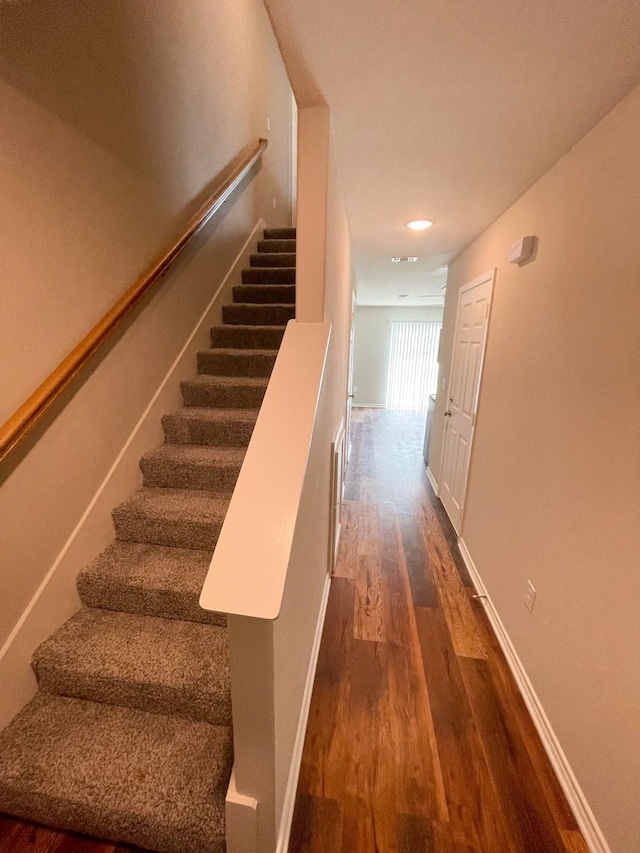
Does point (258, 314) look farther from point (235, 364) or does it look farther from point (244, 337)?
point (235, 364)

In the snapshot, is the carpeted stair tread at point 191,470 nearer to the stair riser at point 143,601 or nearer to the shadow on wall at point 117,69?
the stair riser at point 143,601

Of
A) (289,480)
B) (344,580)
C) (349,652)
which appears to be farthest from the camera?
(344,580)

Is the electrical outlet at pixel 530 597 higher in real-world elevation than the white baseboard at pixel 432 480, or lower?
higher

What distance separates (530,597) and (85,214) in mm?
2518

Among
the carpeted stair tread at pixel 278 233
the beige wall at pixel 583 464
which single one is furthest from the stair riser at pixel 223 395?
the carpeted stair tread at pixel 278 233

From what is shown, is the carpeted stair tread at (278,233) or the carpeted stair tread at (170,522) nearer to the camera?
the carpeted stair tread at (170,522)

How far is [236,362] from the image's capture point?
2344 mm

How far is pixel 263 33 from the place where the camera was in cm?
345

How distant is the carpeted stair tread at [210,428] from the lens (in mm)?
1953

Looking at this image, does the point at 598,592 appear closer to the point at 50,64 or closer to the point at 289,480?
the point at 289,480

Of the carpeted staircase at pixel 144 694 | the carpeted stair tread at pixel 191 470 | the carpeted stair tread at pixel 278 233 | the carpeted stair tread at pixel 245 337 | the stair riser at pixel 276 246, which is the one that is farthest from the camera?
A: the carpeted stair tread at pixel 278 233

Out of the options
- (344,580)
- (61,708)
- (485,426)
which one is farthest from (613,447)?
(61,708)

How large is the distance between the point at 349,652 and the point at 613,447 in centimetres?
148

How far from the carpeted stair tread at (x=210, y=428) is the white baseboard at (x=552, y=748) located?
5.59 ft
